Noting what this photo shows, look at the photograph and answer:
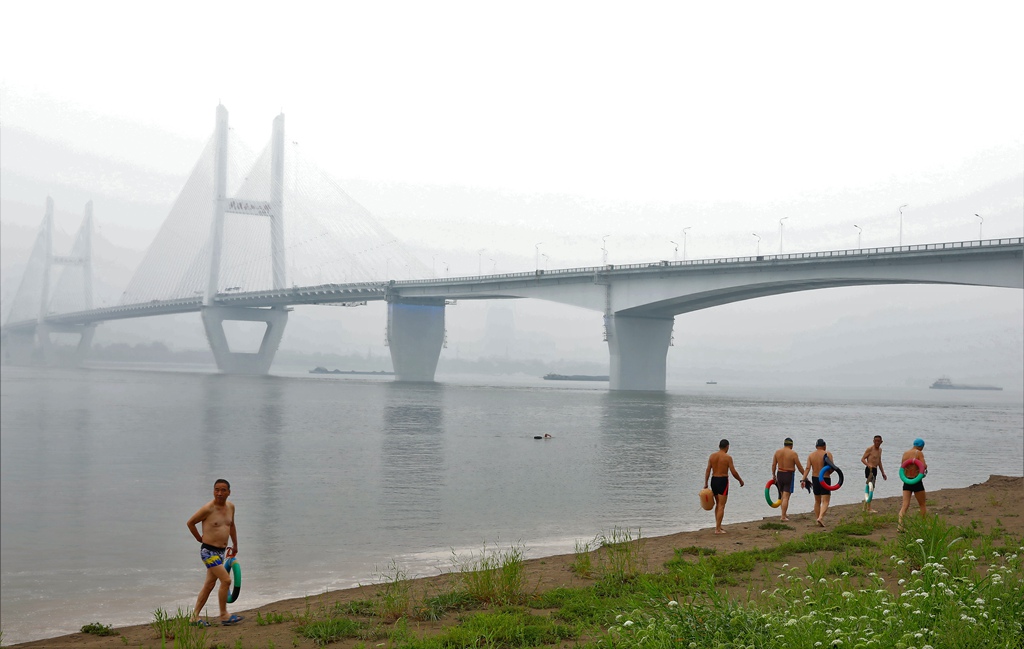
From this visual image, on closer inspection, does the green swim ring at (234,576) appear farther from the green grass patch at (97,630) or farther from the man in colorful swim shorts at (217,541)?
the green grass patch at (97,630)

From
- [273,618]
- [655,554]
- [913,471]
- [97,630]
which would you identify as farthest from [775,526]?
[97,630]

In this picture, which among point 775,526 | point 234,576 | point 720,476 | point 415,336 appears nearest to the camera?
point 234,576

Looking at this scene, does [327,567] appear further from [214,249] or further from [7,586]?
[214,249]

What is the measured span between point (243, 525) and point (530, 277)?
6669cm

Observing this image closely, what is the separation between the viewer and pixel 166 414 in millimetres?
43000

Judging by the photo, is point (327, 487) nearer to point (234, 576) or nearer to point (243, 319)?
point (234, 576)

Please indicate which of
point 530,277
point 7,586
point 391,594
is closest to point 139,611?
point 7,586

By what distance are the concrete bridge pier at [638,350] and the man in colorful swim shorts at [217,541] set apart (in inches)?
2709

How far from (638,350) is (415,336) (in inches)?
1105

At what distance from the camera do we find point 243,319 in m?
97.8

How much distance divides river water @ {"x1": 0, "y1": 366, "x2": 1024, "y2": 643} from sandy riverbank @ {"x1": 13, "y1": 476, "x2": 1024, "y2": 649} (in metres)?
0.98

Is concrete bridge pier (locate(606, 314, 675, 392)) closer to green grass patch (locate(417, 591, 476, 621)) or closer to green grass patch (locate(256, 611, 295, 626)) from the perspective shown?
green grass patch (locate(417, 591, 476, 621))

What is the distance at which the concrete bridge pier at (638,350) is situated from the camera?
7712cm

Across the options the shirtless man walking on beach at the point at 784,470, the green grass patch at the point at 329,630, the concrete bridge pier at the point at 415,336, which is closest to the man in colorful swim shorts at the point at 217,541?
the green grass patch at the point at 329,630
